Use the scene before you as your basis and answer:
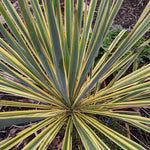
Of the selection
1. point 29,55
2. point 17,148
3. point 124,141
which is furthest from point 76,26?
point 17,148

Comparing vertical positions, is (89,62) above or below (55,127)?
above

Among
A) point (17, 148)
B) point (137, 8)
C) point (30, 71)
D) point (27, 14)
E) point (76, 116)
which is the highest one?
point (137, 8)

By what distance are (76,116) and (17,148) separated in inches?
24.7

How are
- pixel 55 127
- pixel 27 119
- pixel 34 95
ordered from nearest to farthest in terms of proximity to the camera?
pixel 27 119 → pixel 55 127 → pixel 34 95

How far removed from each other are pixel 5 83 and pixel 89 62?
56 cm

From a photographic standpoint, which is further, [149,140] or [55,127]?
[149,140]

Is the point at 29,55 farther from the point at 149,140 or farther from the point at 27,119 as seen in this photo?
the point at 149,140

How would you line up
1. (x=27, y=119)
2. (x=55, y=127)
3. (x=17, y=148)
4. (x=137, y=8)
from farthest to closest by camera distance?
1. (x=137, y=8)
2. (x=17, y=148)
3. (x=55, y=127)
4. (x=27, y=119)

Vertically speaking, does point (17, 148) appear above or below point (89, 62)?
below

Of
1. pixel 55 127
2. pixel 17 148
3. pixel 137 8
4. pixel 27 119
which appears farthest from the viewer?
pixel 137 8

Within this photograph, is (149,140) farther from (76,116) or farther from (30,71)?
(30,71)

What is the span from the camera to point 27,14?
74 centimetres

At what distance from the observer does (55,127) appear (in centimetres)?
98

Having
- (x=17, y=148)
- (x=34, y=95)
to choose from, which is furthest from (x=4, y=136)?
(x=34, y=95)
